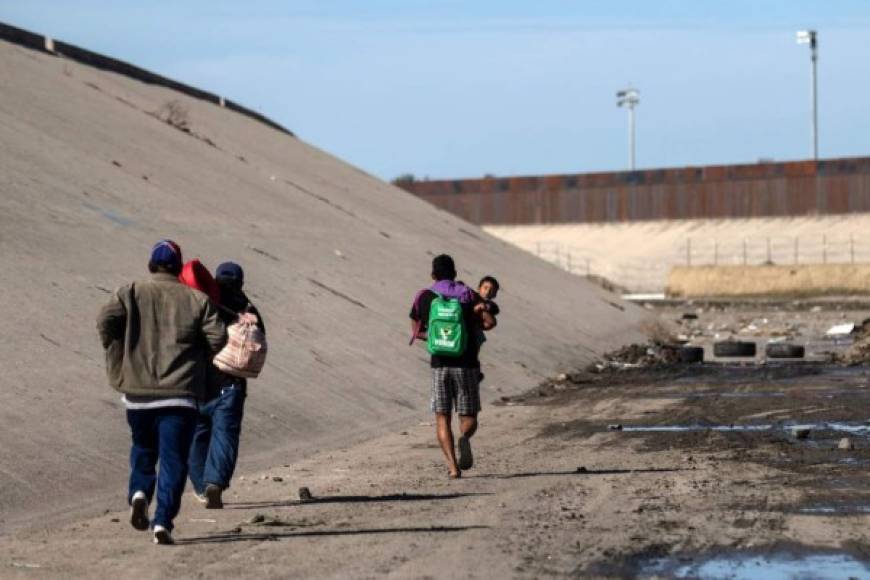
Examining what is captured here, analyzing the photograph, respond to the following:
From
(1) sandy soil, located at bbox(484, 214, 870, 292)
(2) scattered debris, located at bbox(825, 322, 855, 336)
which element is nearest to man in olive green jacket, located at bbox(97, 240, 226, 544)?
(2) scattered debris, located at bbox(825, 322, 855, 336)

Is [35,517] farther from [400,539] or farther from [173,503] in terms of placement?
[400,539]

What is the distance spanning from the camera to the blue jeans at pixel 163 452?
1122cm

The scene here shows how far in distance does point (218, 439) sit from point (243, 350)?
2.58 feet

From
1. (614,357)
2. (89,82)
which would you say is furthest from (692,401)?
(89,82)

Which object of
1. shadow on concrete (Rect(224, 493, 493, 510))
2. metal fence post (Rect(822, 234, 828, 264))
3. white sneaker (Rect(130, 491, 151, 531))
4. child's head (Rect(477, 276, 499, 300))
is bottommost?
shadow on concrete (Rect(224, 493, 493, 510))

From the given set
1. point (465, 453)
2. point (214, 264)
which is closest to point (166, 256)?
point (465, 453)

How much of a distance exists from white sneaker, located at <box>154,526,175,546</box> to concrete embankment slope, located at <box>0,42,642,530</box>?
2.06m

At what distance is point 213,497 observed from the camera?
13.3m

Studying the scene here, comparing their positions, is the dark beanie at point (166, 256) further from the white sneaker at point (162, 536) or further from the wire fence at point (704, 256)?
the wire fence at point (704, 256)

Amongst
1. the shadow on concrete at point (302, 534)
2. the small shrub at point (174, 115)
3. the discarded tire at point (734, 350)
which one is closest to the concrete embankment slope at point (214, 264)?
the small shrub at point (174, 115)

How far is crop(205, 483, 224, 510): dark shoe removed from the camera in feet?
43.6

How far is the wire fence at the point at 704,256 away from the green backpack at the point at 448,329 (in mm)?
78089

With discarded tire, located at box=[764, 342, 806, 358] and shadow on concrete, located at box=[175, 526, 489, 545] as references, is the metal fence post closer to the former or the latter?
discarded tire, located at box=[764, 342, 806, 358]

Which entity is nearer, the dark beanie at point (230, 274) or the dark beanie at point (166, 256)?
the dark beanie at point (166, 256)
